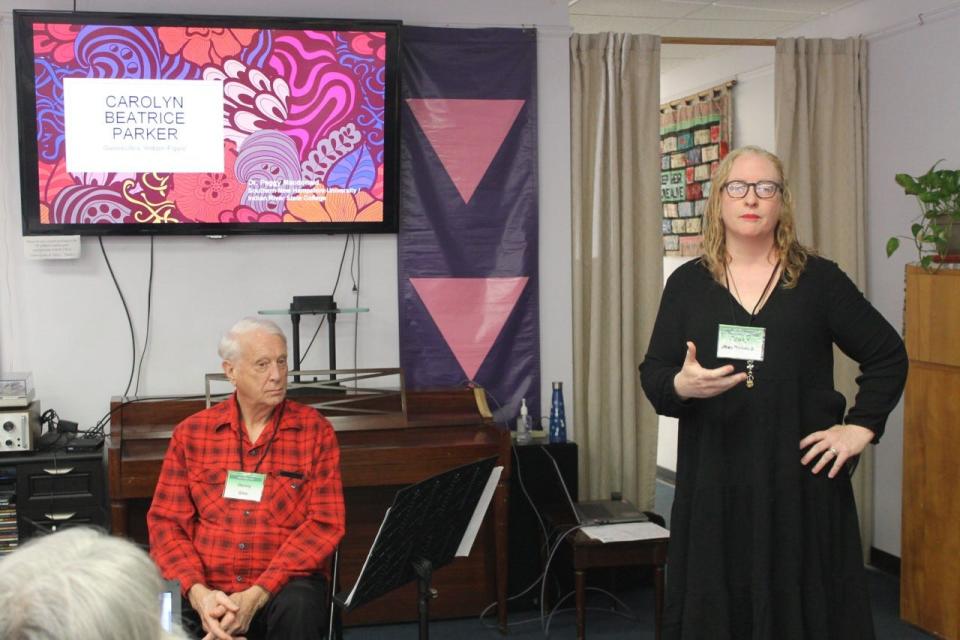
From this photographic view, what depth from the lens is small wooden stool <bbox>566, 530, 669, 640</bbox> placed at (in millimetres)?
3826

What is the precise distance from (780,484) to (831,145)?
3.26m

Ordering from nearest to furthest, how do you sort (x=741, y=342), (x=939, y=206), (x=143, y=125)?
(x=741, y=342)
(x=939, y=206)
(x=143, y=125)

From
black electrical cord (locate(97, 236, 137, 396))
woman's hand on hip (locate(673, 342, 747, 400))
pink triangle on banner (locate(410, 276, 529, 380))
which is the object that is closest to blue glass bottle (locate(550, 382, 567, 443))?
pink triangle on banner (locate(410, 276, 529, 380))

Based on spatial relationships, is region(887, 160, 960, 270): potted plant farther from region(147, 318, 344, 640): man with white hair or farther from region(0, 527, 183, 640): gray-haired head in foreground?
region(0, 527, 183, 640): gray-haired head in foreground

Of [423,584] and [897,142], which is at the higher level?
[897,142]

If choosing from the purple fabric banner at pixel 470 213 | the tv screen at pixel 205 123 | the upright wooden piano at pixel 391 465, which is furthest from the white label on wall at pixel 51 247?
the purple fabric banner at pixel 470 213

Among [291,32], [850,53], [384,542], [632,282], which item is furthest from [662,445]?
[384,542]

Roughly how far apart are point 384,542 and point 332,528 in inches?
18.6

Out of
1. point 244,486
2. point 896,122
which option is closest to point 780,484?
point 244,486

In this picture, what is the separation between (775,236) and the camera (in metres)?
2.25

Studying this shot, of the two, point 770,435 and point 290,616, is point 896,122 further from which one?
point 290,616

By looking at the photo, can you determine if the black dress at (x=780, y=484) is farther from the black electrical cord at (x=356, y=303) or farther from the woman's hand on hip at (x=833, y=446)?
the black electrical cord at (x=356, y=303)

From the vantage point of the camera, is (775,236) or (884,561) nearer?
(775,236)

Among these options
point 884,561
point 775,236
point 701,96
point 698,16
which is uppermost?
point 698,16
